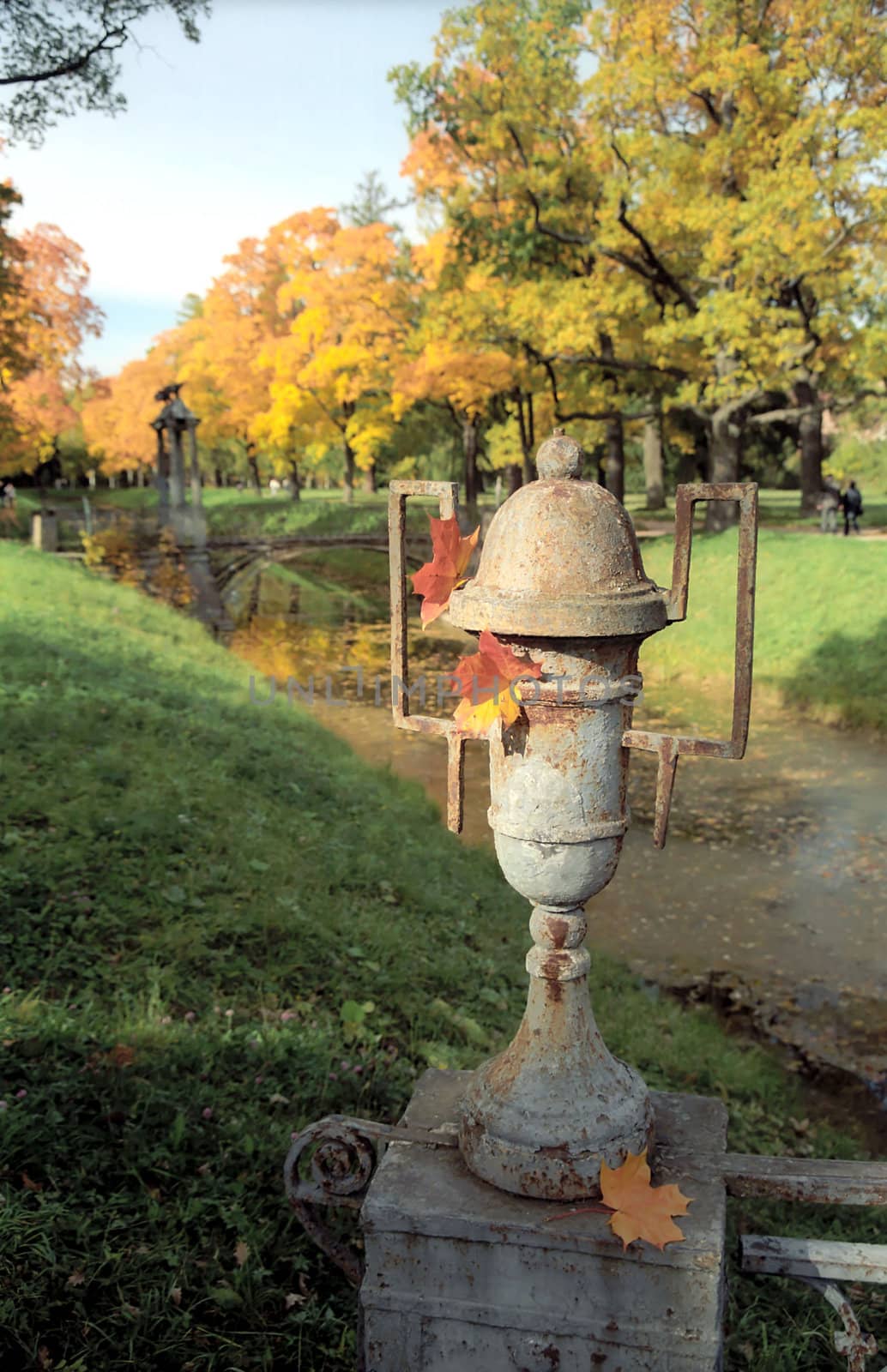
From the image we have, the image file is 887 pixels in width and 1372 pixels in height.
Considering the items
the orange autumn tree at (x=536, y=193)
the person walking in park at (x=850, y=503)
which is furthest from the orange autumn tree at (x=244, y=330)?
the person walking in park at (x=850, y=503)

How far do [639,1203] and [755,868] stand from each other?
22.4 feet

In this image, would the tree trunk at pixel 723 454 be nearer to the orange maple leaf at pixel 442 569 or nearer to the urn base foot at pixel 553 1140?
the orange maple leaf at pixel 442 569

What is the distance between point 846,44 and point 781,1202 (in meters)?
19.4

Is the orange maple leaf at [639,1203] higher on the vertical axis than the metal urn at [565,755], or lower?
lower

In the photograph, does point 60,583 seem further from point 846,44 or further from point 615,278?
point 846,44

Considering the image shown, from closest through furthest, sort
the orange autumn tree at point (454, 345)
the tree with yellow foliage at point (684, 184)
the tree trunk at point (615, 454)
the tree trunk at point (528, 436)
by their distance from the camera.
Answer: the tree with yellow foliage at point (684, 184), the orange autumn tree at point (454, 345), the tree trunk at point (528, 436), the tree trunk at point (615, 454)

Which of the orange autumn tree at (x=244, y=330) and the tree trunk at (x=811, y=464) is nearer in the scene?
the tree trunk at (x=811, y=464)

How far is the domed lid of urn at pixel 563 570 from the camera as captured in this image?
261cm

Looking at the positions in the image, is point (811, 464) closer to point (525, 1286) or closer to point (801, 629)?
point (801, 629)

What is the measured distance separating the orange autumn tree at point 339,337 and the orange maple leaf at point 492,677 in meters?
28.0

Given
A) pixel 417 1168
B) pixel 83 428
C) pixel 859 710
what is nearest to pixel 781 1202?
pixel 417 1168

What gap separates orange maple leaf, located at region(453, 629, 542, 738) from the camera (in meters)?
2.69

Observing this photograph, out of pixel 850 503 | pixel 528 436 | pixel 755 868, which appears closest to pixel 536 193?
pixel 528 436

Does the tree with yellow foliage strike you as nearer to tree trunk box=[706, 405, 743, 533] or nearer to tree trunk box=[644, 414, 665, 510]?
tree trunk box=[706, 405, 743, 533]
